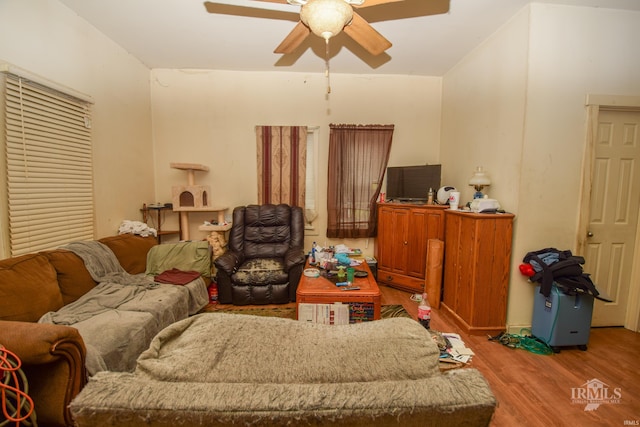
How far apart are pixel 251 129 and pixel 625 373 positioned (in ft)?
14.2

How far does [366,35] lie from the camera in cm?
192

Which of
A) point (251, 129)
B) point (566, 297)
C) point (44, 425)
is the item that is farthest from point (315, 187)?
point (44, 425)

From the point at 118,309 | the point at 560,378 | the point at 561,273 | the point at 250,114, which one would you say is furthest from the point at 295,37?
the point at 560,378

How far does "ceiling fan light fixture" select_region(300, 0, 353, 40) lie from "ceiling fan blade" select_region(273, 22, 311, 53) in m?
0.34

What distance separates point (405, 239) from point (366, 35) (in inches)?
88.0

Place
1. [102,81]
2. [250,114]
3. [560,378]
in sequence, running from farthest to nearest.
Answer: [250,114] < [102,81] < [560,378]

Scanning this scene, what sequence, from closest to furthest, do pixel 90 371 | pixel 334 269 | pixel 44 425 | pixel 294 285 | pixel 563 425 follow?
pixel 44 425, pixel 90 371, pixel 563 425, pixel 334 269, pixel 294 285

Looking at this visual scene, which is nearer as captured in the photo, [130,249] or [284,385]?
[284,385]

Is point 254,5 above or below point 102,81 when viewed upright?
above

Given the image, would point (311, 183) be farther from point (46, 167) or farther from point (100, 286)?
point (46, 167)

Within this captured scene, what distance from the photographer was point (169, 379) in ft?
1.83

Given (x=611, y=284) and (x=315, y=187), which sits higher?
(x=315, y=187)

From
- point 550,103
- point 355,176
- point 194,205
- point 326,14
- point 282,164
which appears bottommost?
point 194,205

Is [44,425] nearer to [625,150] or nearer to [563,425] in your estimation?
[563,425]
